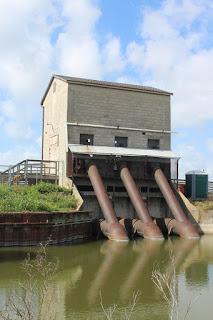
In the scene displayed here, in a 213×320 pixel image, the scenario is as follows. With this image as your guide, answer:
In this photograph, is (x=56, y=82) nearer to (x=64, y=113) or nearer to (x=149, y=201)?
(x=64, y=113)

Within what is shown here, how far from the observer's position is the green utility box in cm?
2880

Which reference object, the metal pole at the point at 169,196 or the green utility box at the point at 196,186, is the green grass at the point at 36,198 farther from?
the green utility box at the point at 196,186

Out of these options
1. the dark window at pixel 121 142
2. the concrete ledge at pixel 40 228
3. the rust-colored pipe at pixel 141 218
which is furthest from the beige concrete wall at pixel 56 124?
the concrete ledge at pixel 40 228

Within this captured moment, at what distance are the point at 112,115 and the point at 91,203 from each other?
6.07 m

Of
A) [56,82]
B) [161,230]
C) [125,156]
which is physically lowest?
[161,230]

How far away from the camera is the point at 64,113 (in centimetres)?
2794

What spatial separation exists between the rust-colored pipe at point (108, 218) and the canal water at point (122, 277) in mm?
546

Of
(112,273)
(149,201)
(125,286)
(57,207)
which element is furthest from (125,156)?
(125,286)

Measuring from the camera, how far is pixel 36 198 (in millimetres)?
21656

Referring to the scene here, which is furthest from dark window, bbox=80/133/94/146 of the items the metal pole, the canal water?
the canal water

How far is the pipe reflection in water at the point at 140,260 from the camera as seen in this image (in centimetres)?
1137

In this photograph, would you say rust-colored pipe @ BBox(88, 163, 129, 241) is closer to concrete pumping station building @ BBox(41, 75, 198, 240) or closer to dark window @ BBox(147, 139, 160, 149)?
concrete pumping station building @ BBox(41, 75, 198, 240)

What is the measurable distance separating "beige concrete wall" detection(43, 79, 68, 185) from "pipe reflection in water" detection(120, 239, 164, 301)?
26.6 feet

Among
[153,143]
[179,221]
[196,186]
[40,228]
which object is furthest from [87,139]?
[40,228]
